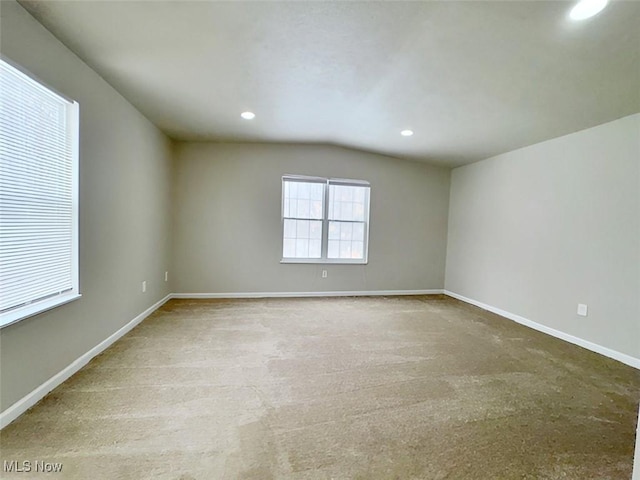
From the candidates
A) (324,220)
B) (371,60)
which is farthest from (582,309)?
(324,220)

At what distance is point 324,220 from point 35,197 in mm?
3706

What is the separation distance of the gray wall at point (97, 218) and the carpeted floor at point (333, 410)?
0.29 meters

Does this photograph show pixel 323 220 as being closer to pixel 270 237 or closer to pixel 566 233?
pixel 270 237

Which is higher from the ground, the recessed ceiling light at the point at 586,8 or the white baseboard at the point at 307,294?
the recessed ceiling light at the point at 586,8

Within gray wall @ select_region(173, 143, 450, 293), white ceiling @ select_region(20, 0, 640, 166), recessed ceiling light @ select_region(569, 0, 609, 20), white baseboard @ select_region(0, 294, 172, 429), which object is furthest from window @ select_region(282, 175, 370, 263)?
recessed ceiling light @ select_region(569, 0, 609, 20)

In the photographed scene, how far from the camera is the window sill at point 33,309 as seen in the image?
66.6 inches

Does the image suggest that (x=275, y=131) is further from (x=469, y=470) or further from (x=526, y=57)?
(x=469, y=470)

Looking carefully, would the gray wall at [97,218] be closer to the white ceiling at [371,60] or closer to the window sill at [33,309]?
the window sill at [33,309]

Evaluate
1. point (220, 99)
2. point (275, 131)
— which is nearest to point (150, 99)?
point (220, 99)

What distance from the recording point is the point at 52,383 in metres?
2.04

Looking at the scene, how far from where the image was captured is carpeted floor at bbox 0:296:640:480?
1476 mm

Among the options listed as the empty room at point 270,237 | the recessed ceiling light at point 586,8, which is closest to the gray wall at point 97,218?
the empty room at point 270,237

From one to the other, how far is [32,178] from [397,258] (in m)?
4.78

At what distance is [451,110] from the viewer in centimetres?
308
